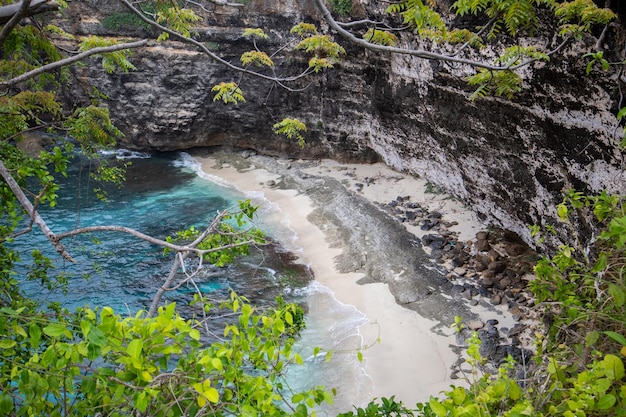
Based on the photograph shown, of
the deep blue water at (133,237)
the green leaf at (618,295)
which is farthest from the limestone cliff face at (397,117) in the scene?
the green leaf at (618,295)

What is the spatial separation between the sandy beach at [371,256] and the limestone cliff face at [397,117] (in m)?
0.94

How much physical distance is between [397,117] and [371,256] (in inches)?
264

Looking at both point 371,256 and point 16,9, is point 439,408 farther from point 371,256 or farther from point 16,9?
point 371,256

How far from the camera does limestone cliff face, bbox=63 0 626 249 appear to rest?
10016 mm

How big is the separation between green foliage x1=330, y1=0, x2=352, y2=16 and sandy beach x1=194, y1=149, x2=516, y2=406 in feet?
22.0

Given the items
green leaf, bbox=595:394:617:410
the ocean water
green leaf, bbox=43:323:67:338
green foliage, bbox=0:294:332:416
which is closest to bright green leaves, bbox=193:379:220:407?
green foliage, bbox=0:294:332:416

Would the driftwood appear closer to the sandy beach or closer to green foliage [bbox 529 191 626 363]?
the sandy beach

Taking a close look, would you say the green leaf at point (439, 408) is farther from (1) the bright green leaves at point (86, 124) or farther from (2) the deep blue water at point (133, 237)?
(2) the deep blue water at point (133, 237)

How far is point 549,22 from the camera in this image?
9664 millimetres

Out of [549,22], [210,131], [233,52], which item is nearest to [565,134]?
[549,22]

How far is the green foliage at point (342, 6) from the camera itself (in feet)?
61.2

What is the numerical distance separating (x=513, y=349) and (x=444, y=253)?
169 inches

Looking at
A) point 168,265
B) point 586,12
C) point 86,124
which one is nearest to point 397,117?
point 168,265

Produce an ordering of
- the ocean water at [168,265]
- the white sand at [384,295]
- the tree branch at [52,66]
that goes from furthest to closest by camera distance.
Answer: the ocean water at [168,265] → the white sand at [384,295] → the tree branch at [52,66]
